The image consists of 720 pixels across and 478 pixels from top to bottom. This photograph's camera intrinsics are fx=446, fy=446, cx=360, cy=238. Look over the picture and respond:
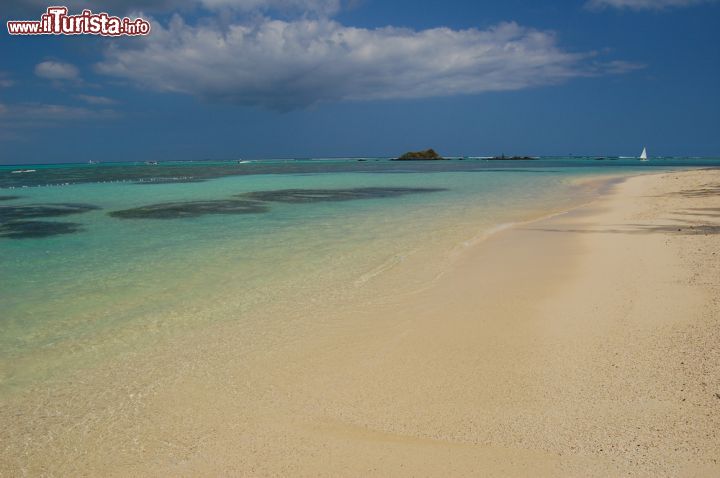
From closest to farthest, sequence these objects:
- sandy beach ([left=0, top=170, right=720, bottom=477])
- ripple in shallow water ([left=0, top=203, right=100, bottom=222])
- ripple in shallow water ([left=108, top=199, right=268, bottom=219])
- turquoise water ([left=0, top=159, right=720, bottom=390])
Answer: sandy beach ([left=0, top=170, right=720, bottom=477]) < turquoise water ([left=0, top=159, right=720, bottom=390]) < ripple in shallow water ([left=108, top=199, right=268, bottom=219]) < ripple in shallow water ([left=0, top=203, right=100, bottom=222])

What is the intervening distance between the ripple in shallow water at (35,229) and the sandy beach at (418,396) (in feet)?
33.2

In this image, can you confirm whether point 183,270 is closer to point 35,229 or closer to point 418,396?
point 418,396

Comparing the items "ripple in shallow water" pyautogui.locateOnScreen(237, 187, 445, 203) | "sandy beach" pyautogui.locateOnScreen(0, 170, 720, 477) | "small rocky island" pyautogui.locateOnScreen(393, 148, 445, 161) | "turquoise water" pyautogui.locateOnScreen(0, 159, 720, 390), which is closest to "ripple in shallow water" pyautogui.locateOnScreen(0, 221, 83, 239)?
"turquoise water" pyautogui.locateOnScreen(0, 159, 720, 390)

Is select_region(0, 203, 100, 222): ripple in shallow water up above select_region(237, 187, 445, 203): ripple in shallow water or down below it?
below

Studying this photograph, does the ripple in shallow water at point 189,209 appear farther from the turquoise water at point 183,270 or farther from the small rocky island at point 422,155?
the small rocky island at point 422,155

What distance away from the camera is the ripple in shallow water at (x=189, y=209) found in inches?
648

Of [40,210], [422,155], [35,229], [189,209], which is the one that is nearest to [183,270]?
[35,229]

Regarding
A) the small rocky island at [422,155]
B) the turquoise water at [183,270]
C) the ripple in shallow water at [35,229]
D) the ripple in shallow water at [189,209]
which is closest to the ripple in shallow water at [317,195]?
the ripple in shallow water at [189,209]

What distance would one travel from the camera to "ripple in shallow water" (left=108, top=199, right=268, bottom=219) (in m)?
16.5

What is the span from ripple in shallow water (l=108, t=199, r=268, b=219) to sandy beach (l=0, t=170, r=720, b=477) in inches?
476

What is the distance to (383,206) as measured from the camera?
18406 millimetres

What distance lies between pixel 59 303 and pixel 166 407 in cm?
375

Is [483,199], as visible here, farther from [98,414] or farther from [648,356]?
[98,414]

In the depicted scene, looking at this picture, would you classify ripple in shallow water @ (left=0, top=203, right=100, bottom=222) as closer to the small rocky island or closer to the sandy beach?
the sandy beach
